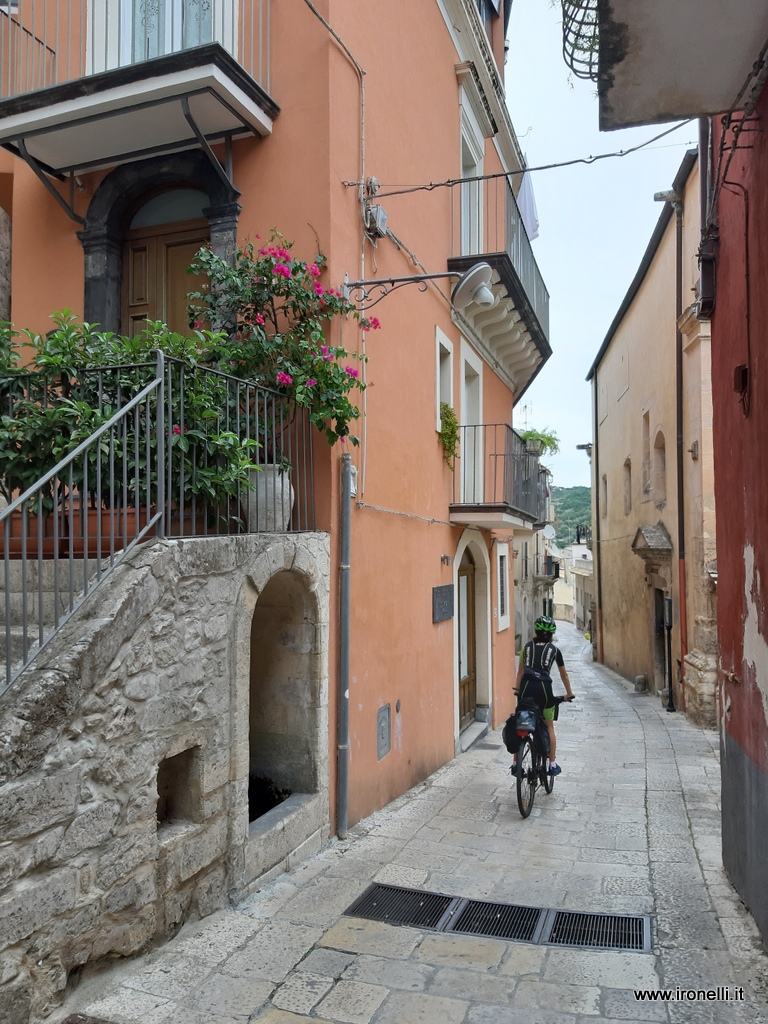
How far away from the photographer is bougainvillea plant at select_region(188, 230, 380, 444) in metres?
5.81

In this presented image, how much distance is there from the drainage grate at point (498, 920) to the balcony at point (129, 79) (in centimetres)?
570

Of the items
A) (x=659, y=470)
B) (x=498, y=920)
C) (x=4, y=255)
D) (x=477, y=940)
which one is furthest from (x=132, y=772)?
(x=659, y=470)

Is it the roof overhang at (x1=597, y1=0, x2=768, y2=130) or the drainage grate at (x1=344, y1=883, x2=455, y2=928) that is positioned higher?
the roof overhang at (x1=597, y1=0, x2=768, y2=130)

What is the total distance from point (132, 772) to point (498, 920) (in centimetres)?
242

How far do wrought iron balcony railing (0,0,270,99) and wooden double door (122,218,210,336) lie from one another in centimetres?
129

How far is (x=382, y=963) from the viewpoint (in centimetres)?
414

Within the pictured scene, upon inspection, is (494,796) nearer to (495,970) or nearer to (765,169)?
(495,970)

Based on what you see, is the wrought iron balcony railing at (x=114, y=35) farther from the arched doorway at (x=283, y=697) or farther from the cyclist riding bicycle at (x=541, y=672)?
the cyclist riding bicycle at (x=541, y=672)

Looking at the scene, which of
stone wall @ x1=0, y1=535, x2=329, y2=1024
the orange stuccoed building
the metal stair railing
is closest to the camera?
stone wall @ x1=0, y1=535, x2=329, y2=1024

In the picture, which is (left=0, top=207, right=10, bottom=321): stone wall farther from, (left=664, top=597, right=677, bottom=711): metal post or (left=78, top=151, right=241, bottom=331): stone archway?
(left=664, top=597, right=677, bottom=711): metal post

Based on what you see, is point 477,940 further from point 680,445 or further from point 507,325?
point 680,445

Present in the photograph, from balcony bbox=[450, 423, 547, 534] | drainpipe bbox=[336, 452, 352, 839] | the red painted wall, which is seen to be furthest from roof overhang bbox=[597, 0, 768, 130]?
balcony bbox=[450, 423, 547, 534]

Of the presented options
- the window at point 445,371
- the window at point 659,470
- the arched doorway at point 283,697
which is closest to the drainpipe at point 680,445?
the window at point 659,470

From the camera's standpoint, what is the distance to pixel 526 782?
24.0 feet
